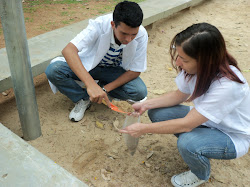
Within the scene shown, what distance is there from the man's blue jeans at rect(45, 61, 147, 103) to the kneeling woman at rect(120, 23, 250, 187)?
67 cm

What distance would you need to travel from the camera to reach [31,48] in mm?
2941

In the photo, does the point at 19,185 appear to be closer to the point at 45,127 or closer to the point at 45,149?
the point at 45,149

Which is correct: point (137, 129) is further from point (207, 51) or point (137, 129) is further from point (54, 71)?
point (54, 71)

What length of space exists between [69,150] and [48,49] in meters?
1.29

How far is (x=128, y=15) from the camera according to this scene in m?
1.90

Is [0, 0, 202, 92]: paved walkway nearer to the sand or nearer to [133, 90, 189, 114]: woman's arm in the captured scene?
the sand

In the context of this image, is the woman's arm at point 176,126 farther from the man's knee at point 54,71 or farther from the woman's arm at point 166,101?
the man's knee at point 54,71

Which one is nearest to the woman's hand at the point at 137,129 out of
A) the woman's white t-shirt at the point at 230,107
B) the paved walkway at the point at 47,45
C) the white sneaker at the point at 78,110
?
the woman's white t-shirt at the point at 230,107

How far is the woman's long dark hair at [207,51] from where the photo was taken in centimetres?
142

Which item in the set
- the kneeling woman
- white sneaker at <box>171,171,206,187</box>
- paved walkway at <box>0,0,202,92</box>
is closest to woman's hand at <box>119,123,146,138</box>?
the kneeling woman

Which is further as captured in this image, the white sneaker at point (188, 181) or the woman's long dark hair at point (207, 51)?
the white sneaker at point (188, 181)

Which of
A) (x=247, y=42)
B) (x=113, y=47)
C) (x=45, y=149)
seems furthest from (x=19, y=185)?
(x=247, y=42)

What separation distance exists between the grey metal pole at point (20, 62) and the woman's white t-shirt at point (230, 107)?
1136mm

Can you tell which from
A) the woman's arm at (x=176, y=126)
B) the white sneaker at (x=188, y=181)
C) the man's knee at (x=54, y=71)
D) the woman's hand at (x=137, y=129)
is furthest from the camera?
the man's knee at (x=54, y=71)
